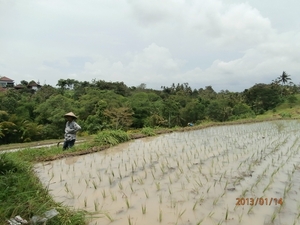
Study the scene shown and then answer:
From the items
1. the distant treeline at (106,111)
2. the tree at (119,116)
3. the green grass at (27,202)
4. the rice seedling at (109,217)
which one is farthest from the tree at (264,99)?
the green grass at (27,202)

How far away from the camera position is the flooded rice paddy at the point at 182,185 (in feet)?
9.86

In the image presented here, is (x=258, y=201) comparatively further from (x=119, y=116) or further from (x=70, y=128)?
(x=119, y=116)

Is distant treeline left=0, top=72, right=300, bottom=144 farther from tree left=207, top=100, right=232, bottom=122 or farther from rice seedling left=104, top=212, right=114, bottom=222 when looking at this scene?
rice seedling left=104, top=212, right=114, bottom=222

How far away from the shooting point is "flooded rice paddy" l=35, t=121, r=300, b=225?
3.01 metres

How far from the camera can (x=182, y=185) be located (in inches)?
158

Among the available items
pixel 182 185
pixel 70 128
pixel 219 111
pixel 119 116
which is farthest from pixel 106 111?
pixel 182 185

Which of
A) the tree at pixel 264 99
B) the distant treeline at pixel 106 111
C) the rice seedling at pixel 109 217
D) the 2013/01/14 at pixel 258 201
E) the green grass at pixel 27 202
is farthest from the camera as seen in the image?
the tree at pixel 264 99

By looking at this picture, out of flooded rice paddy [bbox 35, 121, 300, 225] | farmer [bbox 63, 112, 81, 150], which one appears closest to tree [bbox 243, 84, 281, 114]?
flooded rice paddy [bbox 35, 121, 300, 225]

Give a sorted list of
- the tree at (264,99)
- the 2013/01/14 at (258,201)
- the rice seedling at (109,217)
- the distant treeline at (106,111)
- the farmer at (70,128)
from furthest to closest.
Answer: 1. the tree at (264,99)
2. the distant treeline at (106,111)
3. the farmer at (70,128)
4. the 2013/01/14 at (258,201)
5. the rice seedling at (109,217)

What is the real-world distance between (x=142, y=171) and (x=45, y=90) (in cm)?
3464

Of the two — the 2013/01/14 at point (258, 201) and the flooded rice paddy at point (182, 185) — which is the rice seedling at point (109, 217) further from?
the 2013/01/14 at point (258, 201)

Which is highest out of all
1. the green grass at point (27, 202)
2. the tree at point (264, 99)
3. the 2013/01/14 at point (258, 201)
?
the tree at point (264, 99)

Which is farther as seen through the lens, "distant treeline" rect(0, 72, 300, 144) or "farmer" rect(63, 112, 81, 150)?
"distant treeline" rect(0, 72, 300, 144)

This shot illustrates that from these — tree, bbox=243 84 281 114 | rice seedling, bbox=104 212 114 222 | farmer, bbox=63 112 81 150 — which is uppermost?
tree, bbox=243 84 281 114
